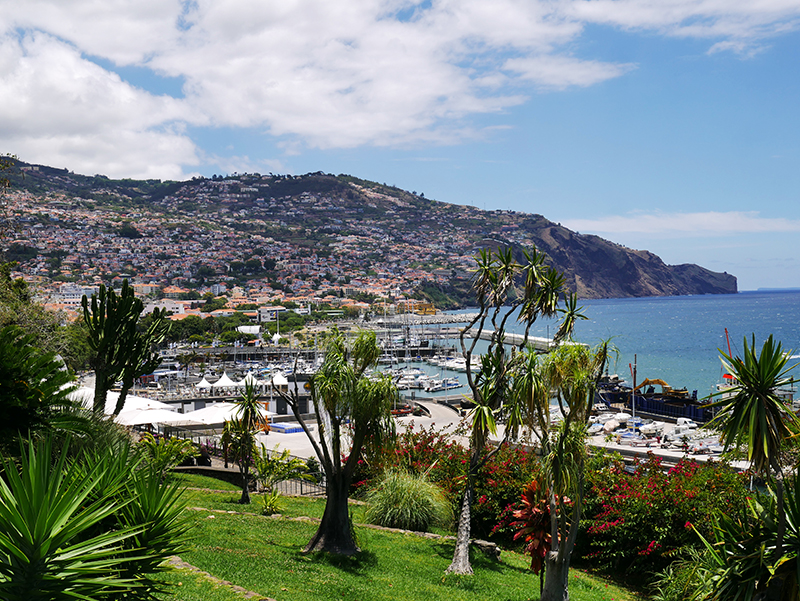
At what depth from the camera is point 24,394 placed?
595cm

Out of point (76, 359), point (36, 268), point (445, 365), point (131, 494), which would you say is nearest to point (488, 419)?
point (131, 494)

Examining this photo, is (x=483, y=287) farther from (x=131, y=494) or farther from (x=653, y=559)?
(x=131, y=494)

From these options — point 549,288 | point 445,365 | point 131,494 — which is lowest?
point 445,365

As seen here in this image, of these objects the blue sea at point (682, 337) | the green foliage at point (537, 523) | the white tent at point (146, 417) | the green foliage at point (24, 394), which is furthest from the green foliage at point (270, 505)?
the blue sea at point (682, 337)

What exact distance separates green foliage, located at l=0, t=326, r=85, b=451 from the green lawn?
2.02 metres

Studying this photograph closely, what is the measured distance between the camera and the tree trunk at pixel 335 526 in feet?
31.9

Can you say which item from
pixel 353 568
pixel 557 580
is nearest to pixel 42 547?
pixel 353 568

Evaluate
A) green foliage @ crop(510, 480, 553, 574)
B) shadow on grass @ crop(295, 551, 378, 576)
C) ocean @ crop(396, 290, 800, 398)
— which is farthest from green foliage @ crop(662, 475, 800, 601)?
ocean @ crop(396, 290, 800, 398)

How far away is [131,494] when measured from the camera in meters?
4.58

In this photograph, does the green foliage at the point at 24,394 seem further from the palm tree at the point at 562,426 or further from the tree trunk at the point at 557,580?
the tree trunk at the point at 557,580

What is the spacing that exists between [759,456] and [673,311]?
675 feet

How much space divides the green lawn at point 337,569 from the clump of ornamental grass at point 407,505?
0.83m

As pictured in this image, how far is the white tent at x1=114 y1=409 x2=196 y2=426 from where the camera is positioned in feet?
59.1

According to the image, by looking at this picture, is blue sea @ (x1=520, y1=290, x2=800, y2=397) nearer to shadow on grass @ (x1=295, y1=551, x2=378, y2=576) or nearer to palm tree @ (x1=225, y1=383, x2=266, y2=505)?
palm tree @ (x1=225, y1=383, x2=266, y2=505)
